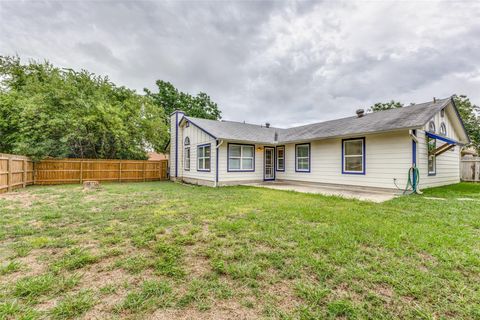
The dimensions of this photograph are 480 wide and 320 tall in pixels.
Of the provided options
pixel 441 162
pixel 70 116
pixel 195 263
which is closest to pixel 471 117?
pixel 441 162

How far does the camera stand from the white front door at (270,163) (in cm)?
1303

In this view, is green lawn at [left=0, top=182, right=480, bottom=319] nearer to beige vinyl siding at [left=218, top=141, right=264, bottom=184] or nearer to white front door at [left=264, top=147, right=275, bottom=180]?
beige vinyl siding at [left=218, top=141, right=264, bottom=184]

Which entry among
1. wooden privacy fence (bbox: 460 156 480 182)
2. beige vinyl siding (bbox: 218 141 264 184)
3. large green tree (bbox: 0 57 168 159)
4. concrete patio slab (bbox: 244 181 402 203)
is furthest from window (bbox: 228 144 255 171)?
wooden privacy fence (bbox: 460 156 480 182)

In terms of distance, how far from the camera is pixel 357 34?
9.88 meters

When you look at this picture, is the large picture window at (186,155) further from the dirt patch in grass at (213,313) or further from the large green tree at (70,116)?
the dirt patch in grass at (213,313)

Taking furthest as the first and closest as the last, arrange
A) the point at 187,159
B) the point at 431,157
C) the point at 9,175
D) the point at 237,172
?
the point at 187,159, the point at 237,172, the point at 431,157, the point at 9,175

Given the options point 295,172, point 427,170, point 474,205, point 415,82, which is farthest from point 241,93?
point 474,205

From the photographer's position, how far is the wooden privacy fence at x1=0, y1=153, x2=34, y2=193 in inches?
331

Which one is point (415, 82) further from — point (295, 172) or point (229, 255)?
point (229, 255)

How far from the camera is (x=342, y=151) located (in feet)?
32.4

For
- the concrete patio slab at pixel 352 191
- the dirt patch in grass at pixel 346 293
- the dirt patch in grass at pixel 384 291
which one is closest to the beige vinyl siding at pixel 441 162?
the concrete patio slab at pixel 352 191

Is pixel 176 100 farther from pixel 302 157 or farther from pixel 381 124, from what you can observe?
pixel 381 124

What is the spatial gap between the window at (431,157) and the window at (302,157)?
16.1ft

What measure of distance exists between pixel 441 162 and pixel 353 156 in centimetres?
453
